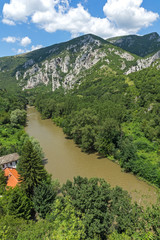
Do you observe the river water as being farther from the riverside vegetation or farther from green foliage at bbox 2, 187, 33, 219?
green foliage at bbox 2, 187, 33, 219

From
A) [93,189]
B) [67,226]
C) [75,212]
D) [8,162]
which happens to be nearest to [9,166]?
[8,162]

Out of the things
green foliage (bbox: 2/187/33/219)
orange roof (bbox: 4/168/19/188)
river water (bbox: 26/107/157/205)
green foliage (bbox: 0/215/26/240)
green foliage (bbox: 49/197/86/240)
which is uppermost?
green foliage (bbox: 49/197/86/240)

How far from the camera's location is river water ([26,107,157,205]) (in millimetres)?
24125

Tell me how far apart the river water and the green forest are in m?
A: 1.65

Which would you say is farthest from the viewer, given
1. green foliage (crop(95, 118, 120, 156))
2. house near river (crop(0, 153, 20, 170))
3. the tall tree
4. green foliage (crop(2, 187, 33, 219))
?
green foliage (crop(95, 118, 120, 156))

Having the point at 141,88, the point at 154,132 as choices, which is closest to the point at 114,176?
the point at 154,132

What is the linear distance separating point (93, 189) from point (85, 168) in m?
15.4

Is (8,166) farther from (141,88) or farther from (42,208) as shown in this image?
(141,88)

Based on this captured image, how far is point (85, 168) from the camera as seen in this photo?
3155 cm

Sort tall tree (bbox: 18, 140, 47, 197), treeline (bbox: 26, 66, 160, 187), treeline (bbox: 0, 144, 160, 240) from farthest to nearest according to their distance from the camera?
treeline (bbox: 26, 66, 160, 187)
tall tree (bbox: 18, 140, 47, 197)
treeline (bbox: 0, 144, 160, 240)

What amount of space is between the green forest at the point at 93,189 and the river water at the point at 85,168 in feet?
5.42

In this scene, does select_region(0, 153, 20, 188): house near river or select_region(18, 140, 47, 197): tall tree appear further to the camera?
select_region(0, 153, 20, 188): house near river

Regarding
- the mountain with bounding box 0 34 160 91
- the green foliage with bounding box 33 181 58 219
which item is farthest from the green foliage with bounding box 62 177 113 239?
the mountain with bounding box 0 34 160 91

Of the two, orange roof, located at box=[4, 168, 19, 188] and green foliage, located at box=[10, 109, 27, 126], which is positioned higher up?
green foliage, located at box=[10, 109, 27, 126]
